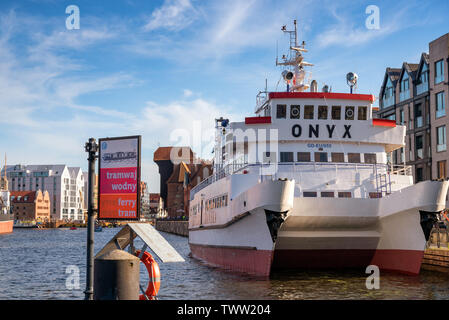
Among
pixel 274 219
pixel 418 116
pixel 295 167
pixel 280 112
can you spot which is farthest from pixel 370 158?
pixel 418 116

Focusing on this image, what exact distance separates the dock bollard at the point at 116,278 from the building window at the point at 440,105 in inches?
1777

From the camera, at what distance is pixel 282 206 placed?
1778 cm

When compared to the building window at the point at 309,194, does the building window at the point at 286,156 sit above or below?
above

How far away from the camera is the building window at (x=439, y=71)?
4816 centimetres

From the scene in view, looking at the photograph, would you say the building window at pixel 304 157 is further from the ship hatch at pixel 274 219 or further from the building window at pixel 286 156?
the ship hatch at pixel 274 219

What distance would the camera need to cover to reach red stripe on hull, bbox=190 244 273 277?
763 inches

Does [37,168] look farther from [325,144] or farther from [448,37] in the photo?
[325,144]

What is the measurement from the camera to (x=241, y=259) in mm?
21641

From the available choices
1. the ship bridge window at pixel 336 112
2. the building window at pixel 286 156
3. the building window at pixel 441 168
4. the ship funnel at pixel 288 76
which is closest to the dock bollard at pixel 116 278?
the building window at pixel 286 156

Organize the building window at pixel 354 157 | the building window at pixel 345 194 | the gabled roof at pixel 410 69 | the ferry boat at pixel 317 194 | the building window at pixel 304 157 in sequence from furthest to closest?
the gabled roof at pixel 410 69 < the building window at pixel 354 157 < the building window at pixel 304 157 < the building window at pixel 345 194 < the ferry boat at pixel 317 194

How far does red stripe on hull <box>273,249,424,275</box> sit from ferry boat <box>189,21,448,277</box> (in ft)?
0.14
